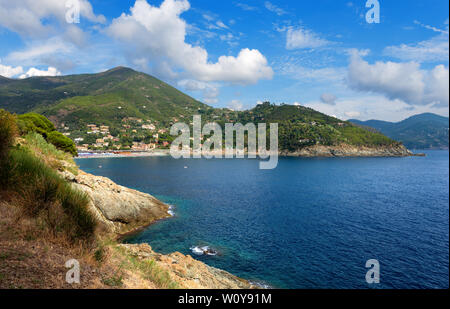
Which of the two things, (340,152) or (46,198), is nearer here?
(46,198)

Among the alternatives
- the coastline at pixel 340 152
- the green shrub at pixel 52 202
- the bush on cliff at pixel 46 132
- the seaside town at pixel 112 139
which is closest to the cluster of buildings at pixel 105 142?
the seaside town at pixel 112 139

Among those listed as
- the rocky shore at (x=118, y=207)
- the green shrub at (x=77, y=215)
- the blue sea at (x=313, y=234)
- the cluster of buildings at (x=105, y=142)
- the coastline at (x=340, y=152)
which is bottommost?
the blue sea at (x=313, y=234)

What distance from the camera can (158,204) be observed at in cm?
3916

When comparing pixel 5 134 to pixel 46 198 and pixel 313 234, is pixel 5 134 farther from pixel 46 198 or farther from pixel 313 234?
pixel 313 234

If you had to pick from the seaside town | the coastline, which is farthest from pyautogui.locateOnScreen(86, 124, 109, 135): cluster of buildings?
the coastline

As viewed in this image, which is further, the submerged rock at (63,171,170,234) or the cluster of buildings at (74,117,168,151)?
the cluster of buildings at (74,117,168,151)

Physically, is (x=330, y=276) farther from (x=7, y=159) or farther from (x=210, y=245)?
(x=7, y=159)

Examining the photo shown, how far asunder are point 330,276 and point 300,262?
10.4 ft

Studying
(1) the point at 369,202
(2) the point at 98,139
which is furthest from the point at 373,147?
(2) the point at 98,139

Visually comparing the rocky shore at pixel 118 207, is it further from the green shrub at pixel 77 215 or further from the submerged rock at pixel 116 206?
the green shrub at pixel 77 215

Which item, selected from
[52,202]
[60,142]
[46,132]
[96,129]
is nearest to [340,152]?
[60,142]

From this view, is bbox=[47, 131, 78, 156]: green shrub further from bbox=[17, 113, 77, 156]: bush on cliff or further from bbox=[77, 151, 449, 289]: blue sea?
bbox=[77, 151, 449, 289]: blue sea

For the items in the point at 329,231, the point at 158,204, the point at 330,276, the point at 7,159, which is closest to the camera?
the point at 7,159
